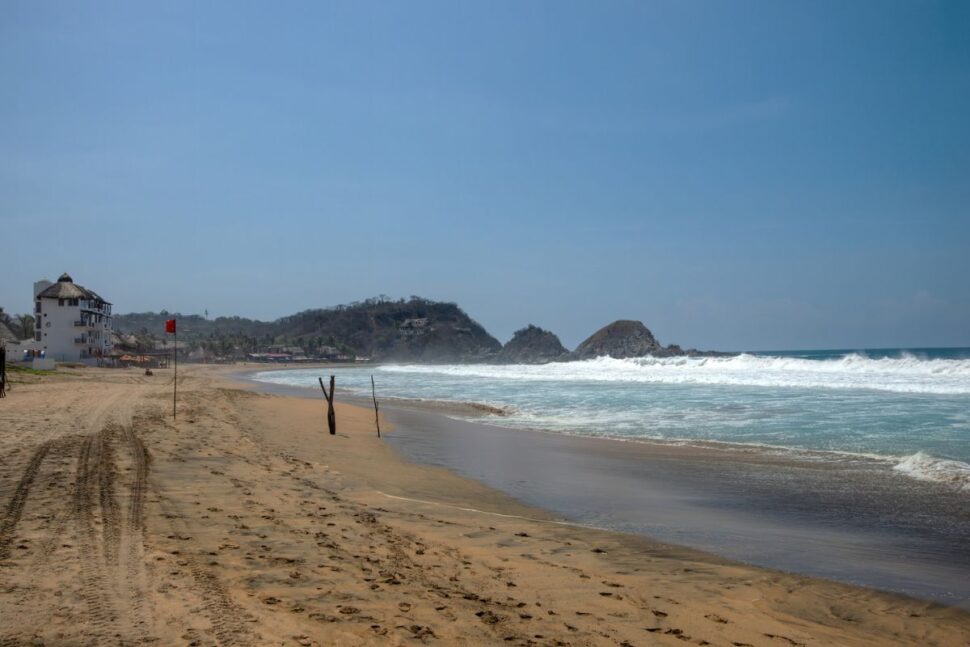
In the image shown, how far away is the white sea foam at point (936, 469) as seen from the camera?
9.98 metres

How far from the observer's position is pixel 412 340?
6412 inches

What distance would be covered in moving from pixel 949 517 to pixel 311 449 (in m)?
10.8

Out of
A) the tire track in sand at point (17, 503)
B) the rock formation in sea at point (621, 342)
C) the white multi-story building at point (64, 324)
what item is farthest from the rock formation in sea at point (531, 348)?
the tire track in sand at point (17, 503)

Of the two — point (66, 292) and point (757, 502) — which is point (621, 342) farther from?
point (757, 502)

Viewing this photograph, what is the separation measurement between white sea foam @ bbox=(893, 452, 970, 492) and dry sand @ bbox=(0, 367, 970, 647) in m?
Answer: 5.59

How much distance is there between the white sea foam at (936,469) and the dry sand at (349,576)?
18.4 feet

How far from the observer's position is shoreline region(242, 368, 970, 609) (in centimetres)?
659

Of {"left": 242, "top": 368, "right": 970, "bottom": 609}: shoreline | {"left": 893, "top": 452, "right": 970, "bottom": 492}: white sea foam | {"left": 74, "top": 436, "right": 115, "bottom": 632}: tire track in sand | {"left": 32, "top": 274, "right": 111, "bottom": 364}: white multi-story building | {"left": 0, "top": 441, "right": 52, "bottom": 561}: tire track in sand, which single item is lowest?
{"left": 242, "top": 368, "right": 970, "bottom": 609}: shoreline

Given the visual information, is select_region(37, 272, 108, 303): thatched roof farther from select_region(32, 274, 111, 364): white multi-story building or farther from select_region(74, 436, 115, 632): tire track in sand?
select_region(74, 436, 115, 632): tire track in sand

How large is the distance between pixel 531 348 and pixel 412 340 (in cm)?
5101

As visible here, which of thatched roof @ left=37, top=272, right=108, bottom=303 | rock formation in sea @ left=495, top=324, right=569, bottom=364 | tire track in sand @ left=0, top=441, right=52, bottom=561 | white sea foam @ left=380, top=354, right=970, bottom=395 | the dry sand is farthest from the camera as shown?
rock formation in sea @ left=495, top=324, right=569, bottom=364

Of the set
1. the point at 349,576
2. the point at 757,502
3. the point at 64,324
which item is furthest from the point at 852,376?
the point at 64,324

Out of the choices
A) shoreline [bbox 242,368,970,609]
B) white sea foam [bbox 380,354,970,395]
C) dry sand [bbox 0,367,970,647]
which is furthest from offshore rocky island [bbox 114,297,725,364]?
dry sand [bbox 0,367,970,647]

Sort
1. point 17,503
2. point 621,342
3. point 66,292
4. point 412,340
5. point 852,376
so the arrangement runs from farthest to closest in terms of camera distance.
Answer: point 412,340
point 621,342
point 66,292
point 852,376
point 17,503
